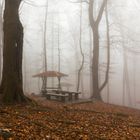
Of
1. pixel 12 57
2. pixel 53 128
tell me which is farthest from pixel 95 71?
pixel 53 128

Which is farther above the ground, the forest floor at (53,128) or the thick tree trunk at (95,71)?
the thick tree trunk at (95,71)

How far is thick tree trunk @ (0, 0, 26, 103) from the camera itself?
45.9 ft

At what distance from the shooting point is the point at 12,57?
14.2 m

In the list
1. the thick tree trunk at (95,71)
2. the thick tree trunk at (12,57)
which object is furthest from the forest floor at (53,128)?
the thick tree trunk at (95,71)

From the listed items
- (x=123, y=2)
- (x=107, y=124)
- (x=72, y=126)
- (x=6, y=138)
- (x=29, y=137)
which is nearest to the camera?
(x=6, y=138)

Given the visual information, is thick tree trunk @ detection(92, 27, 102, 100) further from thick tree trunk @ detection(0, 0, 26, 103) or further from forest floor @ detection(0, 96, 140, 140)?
forest floor @ detection(0, 96, 140, 140)

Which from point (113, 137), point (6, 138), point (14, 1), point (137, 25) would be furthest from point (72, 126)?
point (137, 25)

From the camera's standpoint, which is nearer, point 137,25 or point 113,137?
point 113,137

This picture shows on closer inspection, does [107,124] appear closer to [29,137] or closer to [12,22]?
[29,137]

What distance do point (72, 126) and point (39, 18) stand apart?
40508 mm

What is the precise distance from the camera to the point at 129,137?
33.3 feet

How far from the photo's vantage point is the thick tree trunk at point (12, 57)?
1400 centimetres

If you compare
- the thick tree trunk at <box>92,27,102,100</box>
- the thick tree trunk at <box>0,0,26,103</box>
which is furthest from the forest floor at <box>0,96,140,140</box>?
the thick tree trunk at <box>92,27,102,100</box>

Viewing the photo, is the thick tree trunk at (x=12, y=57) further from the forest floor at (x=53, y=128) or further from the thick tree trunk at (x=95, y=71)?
the thick tree trunk at (x=95, y=71)
